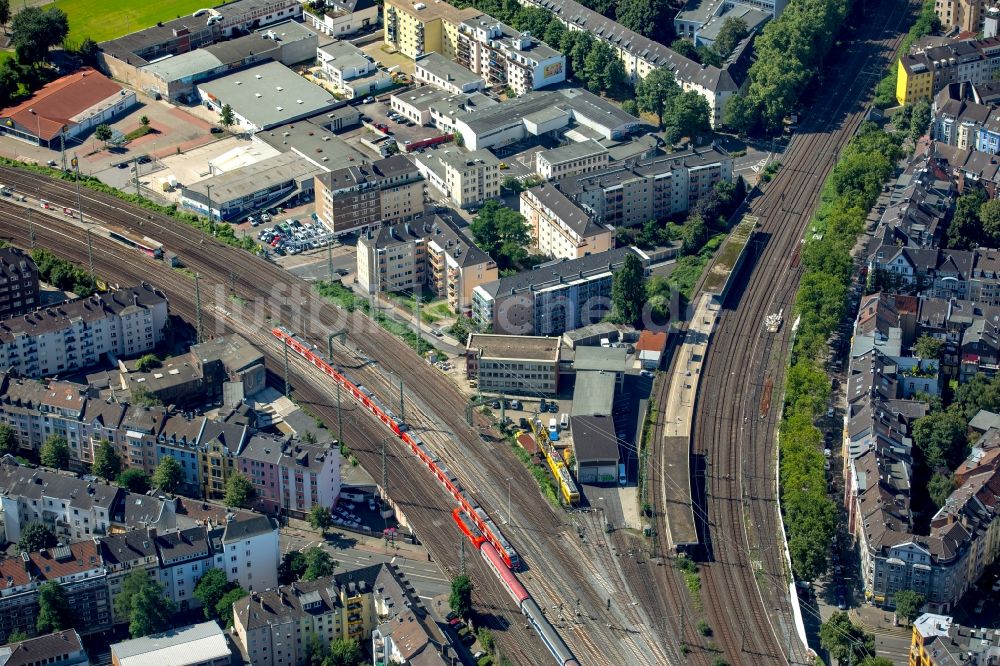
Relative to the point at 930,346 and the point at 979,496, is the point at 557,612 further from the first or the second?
the point at 930,346

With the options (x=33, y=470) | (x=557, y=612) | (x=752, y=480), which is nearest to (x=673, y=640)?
(x=557, y=612)

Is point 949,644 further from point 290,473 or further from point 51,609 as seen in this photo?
point 51,609

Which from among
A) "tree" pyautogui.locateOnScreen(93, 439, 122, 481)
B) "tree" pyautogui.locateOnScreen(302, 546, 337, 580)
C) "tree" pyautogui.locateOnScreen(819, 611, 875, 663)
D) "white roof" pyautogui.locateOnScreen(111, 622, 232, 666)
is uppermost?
"tree" pyautogui.locateOnScreen(93, 439, 122, 481)

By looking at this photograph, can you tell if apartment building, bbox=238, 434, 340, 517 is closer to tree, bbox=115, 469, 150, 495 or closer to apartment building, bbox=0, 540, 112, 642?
tree, bbox=115, 469, 150, 495

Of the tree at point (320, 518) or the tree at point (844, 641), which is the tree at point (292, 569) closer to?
the tree at point (320, 518)

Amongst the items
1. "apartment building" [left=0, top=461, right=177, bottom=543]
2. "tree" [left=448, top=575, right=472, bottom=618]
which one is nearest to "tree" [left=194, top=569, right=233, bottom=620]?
"apartment building" [left=0, top=461, right=177, bottom=543]

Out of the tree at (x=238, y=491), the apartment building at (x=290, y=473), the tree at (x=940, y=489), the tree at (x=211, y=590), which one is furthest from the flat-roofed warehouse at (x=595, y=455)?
the tree at (x=211, y=590)
